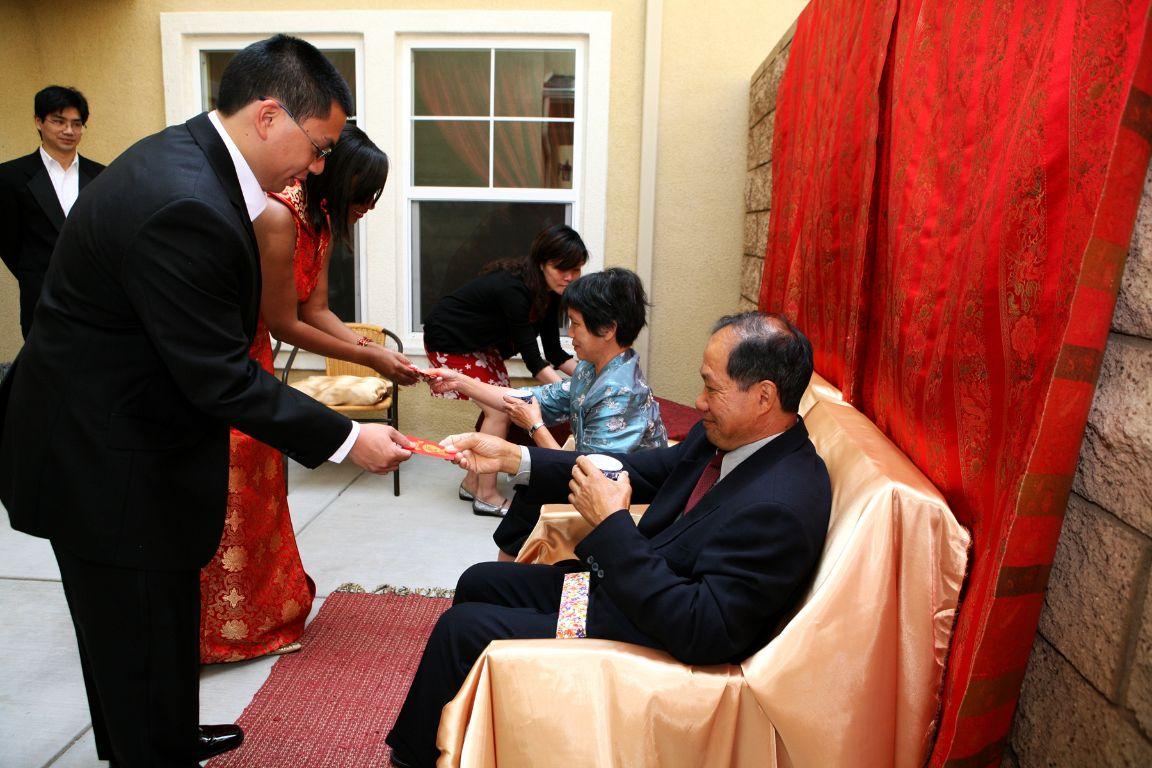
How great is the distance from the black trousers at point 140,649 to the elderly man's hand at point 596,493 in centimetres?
83

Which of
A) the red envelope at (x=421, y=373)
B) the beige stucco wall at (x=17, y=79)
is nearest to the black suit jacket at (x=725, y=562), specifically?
the red envelope at (x=421, y=373)

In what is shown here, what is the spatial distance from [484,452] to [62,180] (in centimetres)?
296

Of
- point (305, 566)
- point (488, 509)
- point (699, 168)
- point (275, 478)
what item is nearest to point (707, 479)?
point (275, 478)

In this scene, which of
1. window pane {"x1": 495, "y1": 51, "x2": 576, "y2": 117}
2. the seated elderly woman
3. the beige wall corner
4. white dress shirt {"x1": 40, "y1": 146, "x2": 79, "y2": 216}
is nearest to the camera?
the seated elderly woman

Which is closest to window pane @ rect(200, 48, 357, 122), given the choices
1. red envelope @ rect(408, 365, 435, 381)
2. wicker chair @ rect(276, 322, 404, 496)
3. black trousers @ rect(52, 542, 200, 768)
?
wicker chair @ rect(276, 322, 404, 496)

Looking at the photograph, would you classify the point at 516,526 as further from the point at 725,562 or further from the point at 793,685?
the point at 793,685

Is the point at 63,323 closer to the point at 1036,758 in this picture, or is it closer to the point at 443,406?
the point at 1036,758

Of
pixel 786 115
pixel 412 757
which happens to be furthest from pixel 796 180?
pixel 412 757

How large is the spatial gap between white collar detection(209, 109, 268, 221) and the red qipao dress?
0.71 metres

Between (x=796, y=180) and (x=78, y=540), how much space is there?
95.5 inches

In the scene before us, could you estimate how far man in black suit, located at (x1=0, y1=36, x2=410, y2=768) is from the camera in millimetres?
1433

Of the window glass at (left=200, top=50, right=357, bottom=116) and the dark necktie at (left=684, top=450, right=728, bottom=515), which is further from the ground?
the window glass at (left=200, top=50, right=357, bottom=116)

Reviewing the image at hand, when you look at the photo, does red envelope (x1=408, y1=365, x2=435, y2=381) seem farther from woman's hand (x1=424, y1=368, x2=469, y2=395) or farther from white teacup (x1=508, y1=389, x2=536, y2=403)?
white teacup (x1=508, y1=389, x2=536, y2=403)

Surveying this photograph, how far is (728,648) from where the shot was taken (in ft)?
4.69
